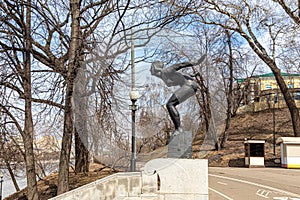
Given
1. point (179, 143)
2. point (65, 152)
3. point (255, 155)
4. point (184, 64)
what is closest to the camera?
point (184, 64)

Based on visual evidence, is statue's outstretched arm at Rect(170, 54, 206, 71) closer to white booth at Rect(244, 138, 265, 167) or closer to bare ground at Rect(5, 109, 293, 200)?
bare ground at Rect(5, 109, 293, 200)

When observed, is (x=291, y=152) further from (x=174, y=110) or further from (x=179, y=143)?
(x=174, y=110)

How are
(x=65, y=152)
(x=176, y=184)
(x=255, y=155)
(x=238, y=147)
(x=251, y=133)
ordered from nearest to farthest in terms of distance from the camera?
1. (x=176, y=184)
2. (x=65, y=152)
3. (x=255, y=155)
4. (x=238, y=147)
5. (x=251, y=133)

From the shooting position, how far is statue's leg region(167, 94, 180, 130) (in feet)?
13.4

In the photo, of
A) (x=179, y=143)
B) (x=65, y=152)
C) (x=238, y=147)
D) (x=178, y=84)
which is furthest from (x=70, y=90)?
(x=238, y=147)

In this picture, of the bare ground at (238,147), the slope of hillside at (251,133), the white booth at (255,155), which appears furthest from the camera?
the slope of hillside at (251,133)

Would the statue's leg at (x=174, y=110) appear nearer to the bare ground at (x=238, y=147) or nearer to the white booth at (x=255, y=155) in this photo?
the bare ground at (x=238, y=147)

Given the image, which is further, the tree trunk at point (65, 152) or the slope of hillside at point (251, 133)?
the slope of hillside at point (251, 133)

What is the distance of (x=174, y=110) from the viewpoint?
4164 millimetres

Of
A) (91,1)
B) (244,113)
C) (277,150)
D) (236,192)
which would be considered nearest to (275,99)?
(244,113)

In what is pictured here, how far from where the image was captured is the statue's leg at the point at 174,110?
13.4 feet

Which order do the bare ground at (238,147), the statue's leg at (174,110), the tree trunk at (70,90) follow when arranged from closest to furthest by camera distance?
1. the statue's leg at (174,110)
2. the tree trunk at (70,90)
3. the bare ground at (238,147)

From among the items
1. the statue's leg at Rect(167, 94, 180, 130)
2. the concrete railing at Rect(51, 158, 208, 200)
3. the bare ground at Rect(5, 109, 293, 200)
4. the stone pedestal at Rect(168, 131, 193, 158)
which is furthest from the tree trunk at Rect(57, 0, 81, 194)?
the statue's leg at Rect(167, 94, 180, 130)

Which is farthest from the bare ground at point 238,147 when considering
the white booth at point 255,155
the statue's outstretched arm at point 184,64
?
the statue's outstretched arm at point 184,64
